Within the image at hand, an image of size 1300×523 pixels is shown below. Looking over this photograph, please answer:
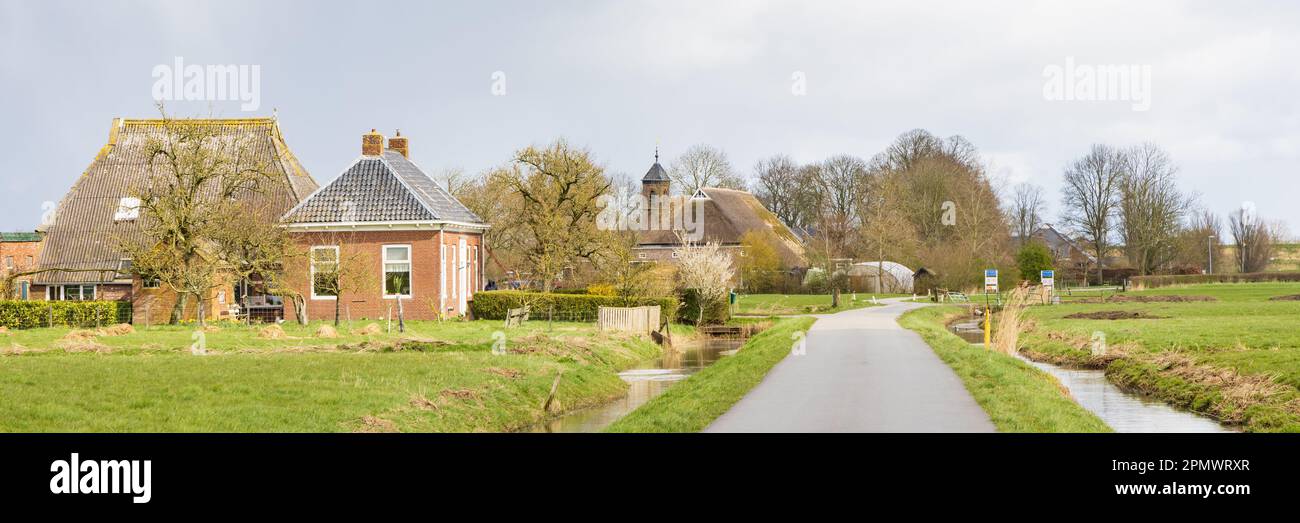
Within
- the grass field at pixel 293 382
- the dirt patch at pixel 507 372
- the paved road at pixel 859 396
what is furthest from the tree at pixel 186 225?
the paved road at pixel 859 396

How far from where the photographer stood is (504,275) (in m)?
57.1

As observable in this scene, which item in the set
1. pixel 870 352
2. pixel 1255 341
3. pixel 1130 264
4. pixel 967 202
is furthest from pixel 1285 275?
pixel 870 352

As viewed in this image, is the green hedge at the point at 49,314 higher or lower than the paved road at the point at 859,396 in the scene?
higher

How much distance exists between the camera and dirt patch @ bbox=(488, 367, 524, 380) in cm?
2073

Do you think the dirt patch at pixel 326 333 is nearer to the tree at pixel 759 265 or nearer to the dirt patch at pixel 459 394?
the dirt patch at pixel 459 394

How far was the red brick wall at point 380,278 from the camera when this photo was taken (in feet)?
123

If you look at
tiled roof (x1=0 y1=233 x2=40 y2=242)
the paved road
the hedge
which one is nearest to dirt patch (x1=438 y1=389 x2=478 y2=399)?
the paved road

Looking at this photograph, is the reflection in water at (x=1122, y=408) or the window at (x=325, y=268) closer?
the reflection in water at (x=1122, y=408)

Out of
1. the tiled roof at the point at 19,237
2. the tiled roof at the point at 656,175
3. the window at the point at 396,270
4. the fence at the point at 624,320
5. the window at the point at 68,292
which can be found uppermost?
the tiled roof at the point at 656,175

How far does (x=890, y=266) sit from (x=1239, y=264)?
49354mm

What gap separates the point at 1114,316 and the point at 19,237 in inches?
1549

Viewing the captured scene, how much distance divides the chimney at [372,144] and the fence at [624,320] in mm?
11991

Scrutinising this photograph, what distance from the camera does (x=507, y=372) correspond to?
21.1 m
